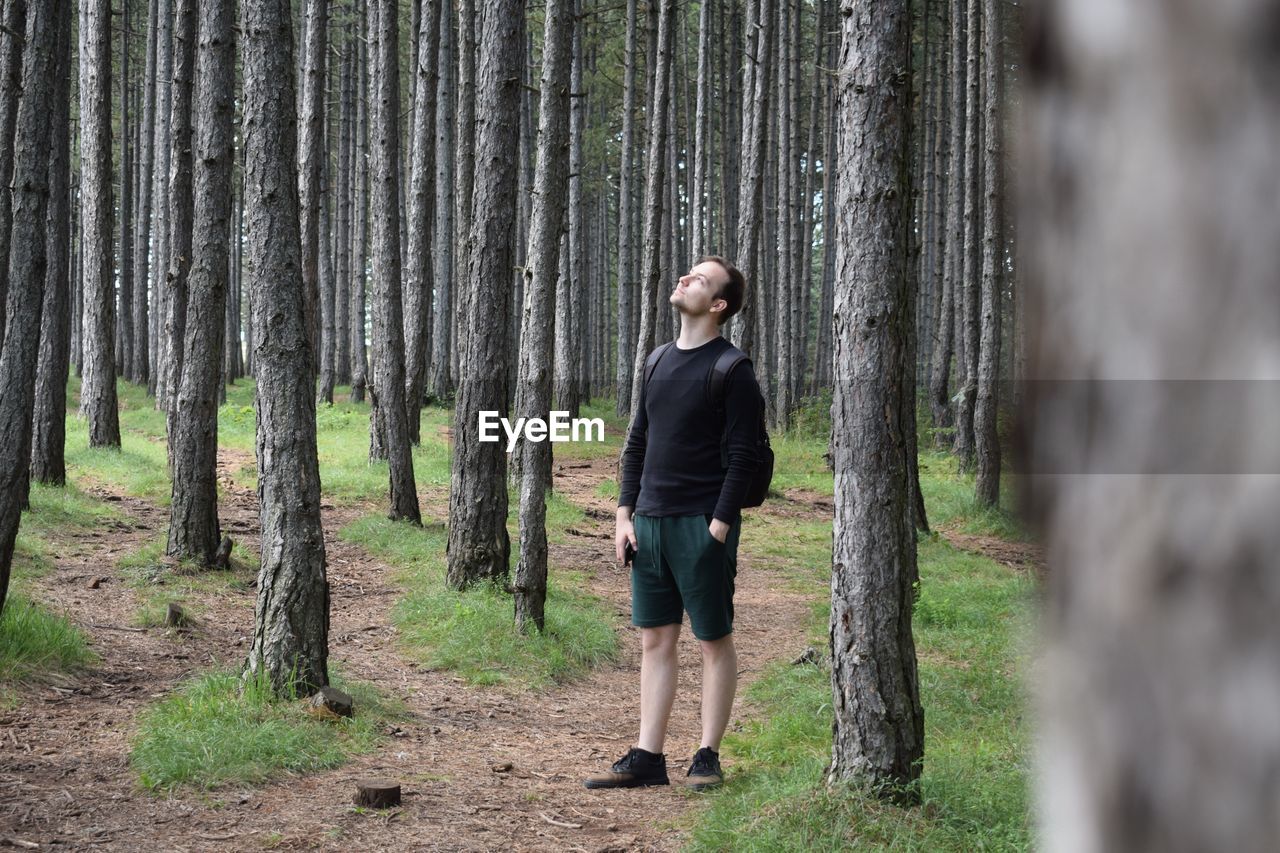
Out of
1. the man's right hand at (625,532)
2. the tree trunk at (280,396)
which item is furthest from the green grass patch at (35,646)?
the man's right hand at (625,532)

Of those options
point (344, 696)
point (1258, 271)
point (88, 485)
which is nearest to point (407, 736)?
point (344, 696)

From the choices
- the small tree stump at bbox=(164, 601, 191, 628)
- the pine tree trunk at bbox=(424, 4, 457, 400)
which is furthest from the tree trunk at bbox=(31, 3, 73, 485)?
the small tree stump at bbox=(164, 601, 191, 628)

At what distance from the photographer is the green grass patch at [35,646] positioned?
19.4 feet

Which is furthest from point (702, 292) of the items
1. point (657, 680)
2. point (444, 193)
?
point (444, 193)

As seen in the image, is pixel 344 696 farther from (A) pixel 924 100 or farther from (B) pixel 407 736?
(A) pixel 924 100

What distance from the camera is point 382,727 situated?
5.78 meters

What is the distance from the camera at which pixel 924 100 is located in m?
28.9

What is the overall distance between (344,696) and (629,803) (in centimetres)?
177

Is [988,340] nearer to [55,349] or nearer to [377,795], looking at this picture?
[377,795]

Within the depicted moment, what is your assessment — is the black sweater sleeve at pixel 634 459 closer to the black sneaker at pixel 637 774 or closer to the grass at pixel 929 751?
the black sneaker at pixel 637 774

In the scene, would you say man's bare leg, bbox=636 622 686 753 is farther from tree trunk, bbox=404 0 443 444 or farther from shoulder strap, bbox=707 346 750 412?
tree trunk, bbox=404 0 443 444

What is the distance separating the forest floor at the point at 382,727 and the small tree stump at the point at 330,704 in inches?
9.5

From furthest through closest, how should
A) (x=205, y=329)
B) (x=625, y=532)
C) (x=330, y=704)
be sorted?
(x=205, y=329) → (x=330, y=704) → (x=625, y=532)

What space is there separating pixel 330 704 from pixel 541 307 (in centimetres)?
332
